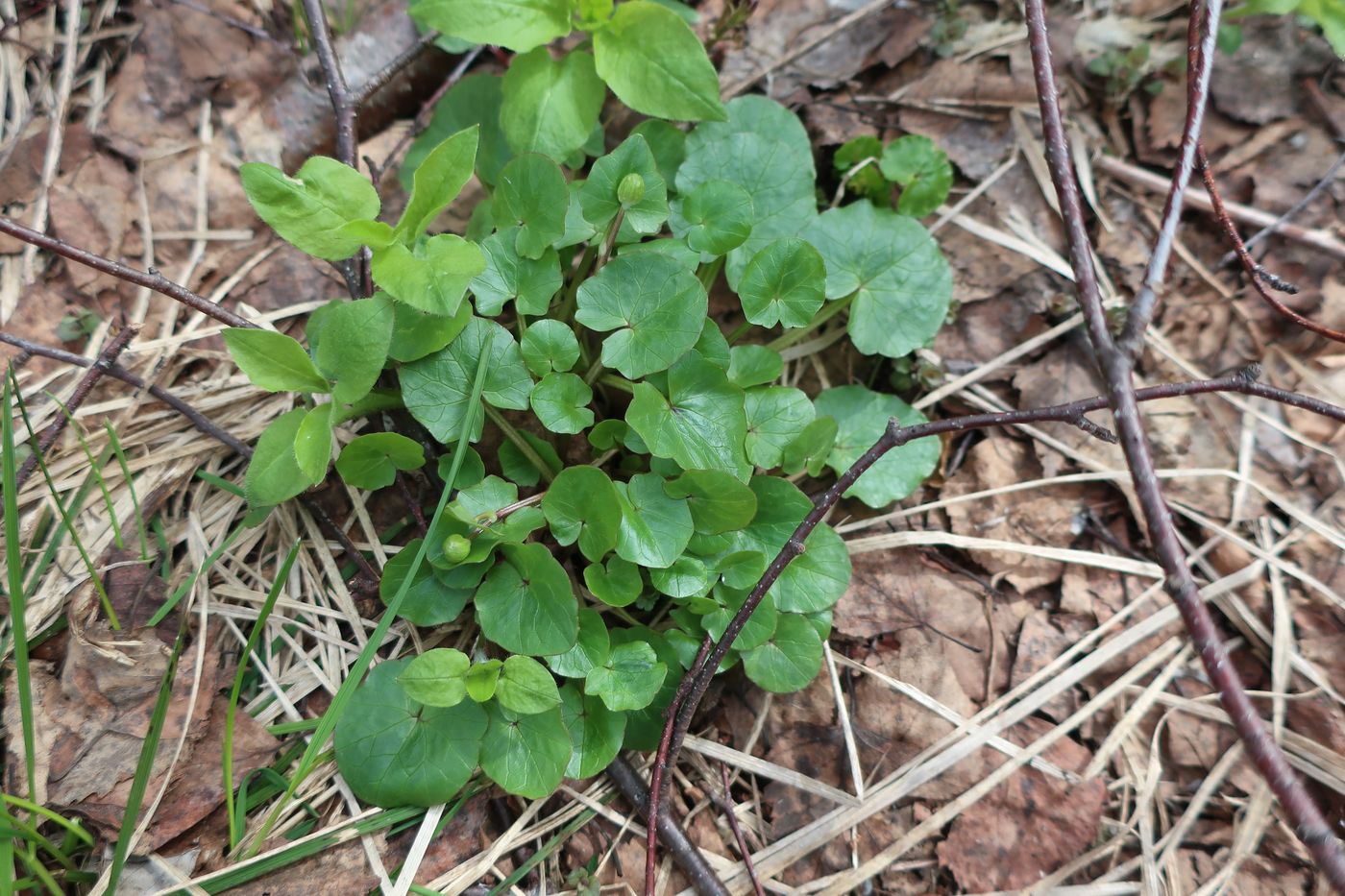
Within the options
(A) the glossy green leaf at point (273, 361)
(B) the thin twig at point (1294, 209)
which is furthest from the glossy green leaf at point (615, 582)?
(B) the thin twig at point (1294, 209)

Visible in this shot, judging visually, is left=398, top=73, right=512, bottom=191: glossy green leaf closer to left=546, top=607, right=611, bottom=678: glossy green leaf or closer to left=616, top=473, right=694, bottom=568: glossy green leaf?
left=616, top=473, right=694, bottom=568: glossy green leaf

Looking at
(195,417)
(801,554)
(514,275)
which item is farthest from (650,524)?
(195,417)

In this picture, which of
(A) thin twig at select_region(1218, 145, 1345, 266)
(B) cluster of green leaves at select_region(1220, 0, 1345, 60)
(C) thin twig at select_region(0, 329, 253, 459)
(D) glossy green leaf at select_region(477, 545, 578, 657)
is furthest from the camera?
(A) thin twig at select_region(1218, 145, 1345, 266)

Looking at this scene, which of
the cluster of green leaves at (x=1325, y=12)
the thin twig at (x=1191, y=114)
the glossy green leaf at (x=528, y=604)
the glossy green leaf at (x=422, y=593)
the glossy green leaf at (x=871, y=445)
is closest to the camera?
the thin twig at (x=1191, y=114)

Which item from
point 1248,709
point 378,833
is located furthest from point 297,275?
point 1248,709

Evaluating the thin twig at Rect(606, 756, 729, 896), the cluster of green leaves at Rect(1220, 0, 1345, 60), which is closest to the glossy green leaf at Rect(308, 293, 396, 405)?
the thin twig at Rect(606, 756, 729, 896)

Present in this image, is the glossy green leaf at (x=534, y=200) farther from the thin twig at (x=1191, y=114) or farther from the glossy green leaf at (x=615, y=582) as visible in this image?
the thin twig at (x=1191, y=114)
